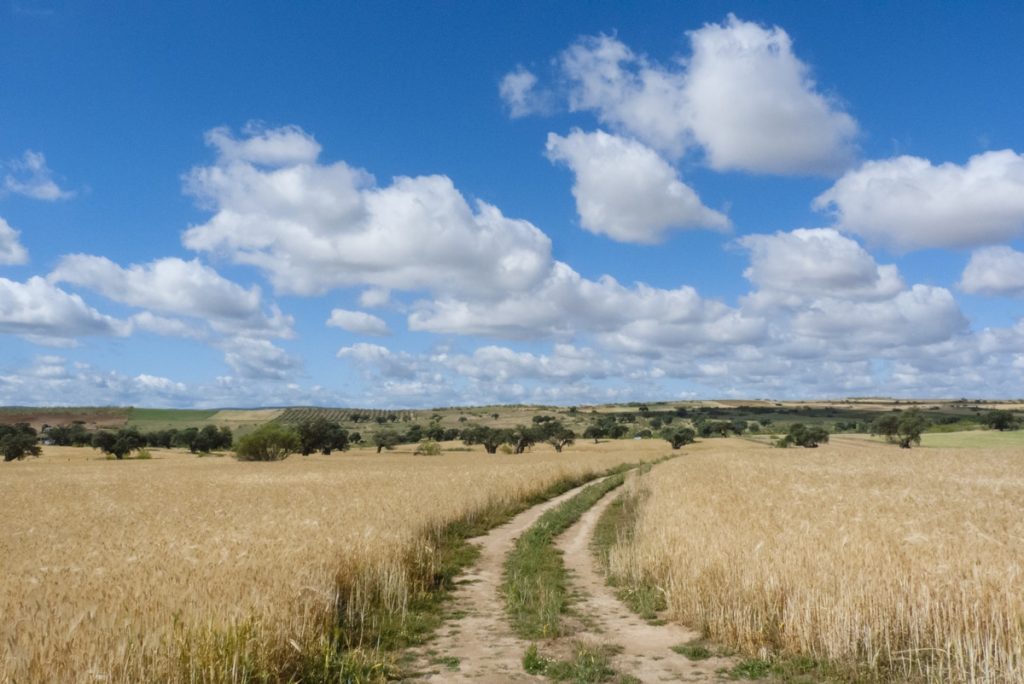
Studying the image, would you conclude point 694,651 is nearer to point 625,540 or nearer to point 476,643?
point 476,643

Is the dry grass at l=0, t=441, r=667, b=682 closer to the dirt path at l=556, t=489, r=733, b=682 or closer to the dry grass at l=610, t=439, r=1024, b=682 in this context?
the dirt path at l=556, t=489, r=733, b=682

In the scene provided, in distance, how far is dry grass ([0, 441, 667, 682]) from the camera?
27.0 ft

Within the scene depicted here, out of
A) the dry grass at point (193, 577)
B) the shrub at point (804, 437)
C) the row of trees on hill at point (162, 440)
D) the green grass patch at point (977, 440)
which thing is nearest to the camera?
the dry grass at point (193, 577)

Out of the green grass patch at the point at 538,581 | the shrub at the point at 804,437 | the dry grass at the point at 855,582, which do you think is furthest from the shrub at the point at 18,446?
the shrub at the point at 804,437

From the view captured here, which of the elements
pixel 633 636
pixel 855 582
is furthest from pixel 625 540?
pixel 855 582

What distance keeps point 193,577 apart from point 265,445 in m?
88.2

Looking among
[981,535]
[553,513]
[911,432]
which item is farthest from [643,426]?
[981,535]

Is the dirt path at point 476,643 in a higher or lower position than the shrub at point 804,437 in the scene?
higher

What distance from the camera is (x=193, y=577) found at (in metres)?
11.6

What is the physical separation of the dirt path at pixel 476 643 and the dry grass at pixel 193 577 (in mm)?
1459

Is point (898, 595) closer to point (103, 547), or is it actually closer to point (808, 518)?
point (808, 518)

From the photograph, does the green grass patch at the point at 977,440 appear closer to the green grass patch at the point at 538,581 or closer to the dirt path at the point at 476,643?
the green grass patch at the point at 538,581

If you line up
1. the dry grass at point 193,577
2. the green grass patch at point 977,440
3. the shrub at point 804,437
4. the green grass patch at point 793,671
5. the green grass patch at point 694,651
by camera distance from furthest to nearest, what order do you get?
the shrub at point 804,437 < the green grass patch at point 977,440 < the green grass patch at point 694,651 < the green grass patch at point 793,671 < the dry grass at point 193,577

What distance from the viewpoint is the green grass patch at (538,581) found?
1333cm
